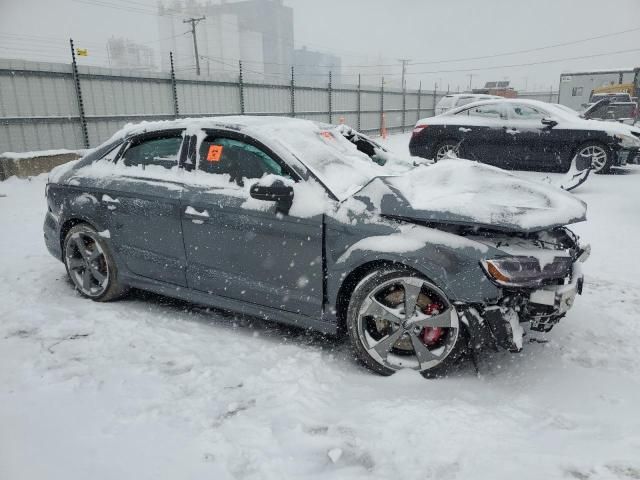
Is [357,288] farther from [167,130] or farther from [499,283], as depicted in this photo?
[167,130]

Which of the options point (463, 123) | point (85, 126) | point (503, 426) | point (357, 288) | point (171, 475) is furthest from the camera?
point (85, 126)

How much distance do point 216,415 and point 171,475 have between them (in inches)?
17.3

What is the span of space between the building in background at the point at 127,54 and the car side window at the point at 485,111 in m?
97.1

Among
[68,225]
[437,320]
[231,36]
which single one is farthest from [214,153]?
[231,36]

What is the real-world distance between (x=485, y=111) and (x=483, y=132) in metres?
0.49

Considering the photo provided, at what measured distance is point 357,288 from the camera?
2785 millimetres

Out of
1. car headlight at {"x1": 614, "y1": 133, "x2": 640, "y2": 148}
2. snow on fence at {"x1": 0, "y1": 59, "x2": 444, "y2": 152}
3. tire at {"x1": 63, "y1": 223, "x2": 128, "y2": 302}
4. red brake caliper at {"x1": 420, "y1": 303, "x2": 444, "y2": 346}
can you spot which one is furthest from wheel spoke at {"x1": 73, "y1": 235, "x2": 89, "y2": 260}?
car headlight at {"x1": 614, "y1": 133, "x2": 640, "y2": 148}

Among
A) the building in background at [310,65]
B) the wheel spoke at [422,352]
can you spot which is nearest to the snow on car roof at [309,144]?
the wheel spoke at [422,352]

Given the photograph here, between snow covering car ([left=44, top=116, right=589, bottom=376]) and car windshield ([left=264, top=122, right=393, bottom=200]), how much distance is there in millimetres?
15

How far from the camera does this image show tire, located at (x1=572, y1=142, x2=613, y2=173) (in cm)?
898

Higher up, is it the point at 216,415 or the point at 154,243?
the point at 154,243

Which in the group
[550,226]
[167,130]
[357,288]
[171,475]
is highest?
[167,130]

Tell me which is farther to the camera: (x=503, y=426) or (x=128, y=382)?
(x=128, y=382)

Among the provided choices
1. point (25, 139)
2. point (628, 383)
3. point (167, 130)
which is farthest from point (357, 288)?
point (25, 139)
